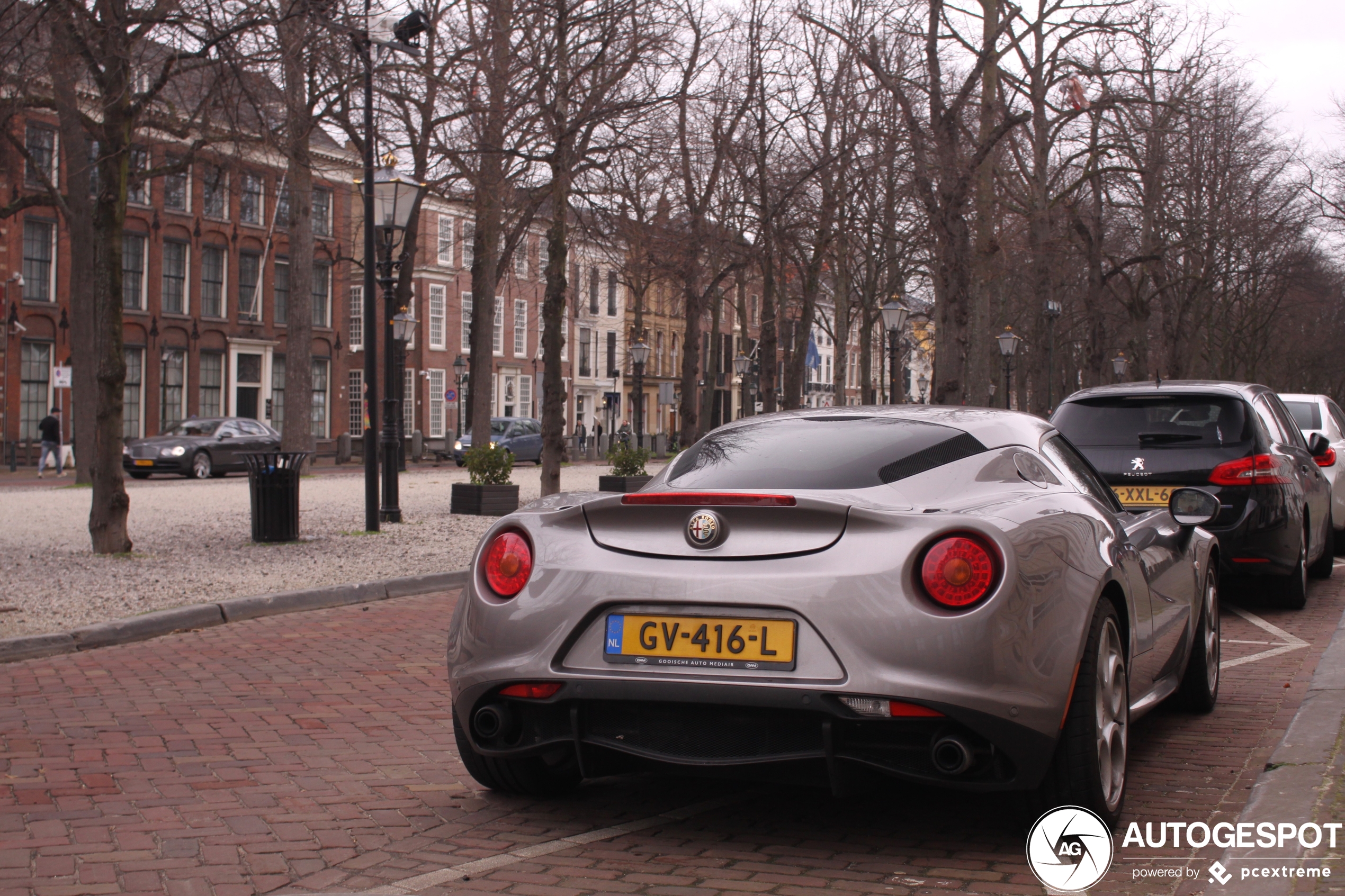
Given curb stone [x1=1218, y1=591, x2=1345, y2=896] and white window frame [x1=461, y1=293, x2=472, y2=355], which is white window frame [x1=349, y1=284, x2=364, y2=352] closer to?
white window frame [x1=461, y1=293, x2=472, y2=355]

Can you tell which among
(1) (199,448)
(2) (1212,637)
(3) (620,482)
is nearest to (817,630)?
(2) (1212,637)

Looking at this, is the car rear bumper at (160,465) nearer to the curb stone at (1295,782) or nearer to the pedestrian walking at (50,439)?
the pedestrian walking at (50,439)

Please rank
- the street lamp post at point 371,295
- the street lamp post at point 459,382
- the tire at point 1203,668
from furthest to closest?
1. the street lamp post at point 459,382
2. the street lamp post at point 371,295
3. the tire at point 1203,668

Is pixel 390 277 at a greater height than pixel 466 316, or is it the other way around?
pixel 466 316

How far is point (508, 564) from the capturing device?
13.6 feet

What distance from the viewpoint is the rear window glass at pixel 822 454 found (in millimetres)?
4207

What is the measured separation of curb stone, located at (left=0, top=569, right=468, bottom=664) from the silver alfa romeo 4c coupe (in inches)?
116

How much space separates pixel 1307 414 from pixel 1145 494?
680 centimetres

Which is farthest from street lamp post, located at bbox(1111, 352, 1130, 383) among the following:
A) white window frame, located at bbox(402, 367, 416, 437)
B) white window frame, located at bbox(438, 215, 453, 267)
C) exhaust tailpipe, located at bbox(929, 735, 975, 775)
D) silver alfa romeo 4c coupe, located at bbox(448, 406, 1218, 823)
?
exhaust tailpipe, located at bbox(929, 735, 975, 775)

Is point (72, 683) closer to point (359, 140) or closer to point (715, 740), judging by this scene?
point (715, 740)

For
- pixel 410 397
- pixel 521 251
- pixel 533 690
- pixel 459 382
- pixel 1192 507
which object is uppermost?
pixel 521 251

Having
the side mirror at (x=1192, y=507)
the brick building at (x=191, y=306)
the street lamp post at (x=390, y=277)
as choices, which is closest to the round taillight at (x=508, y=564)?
the side mirror at (x=1192, y=507)

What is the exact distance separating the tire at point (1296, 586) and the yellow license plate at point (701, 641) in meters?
6.93

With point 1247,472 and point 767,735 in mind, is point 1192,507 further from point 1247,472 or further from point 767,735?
point 1247,472
